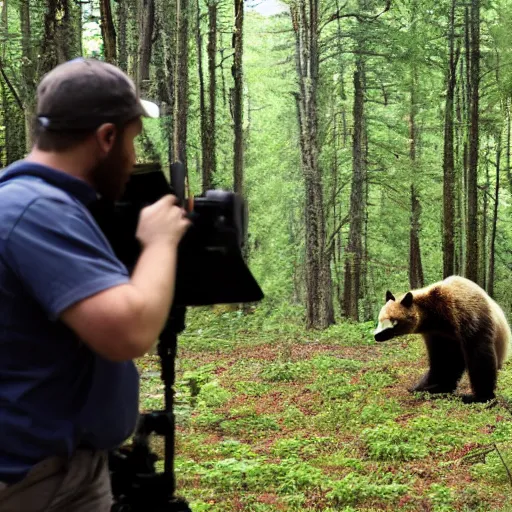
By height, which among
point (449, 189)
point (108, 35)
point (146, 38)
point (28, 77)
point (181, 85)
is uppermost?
point (146, 38)

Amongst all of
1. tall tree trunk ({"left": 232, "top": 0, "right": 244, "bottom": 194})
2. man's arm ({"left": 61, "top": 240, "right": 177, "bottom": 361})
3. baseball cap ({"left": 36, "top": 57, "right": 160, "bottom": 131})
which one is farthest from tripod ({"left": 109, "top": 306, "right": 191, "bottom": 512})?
tall tree trunk ({"left": 232, "top": 0, "right": 244, "bottom": 194})

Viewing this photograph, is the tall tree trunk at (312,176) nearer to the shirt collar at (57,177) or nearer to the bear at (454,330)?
the bear at (454,330)

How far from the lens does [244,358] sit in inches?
551

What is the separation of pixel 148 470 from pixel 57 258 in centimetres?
99

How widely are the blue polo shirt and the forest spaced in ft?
2.13

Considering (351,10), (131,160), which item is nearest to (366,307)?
(351,10)

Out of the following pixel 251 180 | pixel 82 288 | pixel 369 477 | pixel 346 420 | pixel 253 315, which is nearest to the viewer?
pixel 82 288

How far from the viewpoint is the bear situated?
9.48 meters

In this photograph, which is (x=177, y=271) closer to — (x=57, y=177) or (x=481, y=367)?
(x=57, y=177)

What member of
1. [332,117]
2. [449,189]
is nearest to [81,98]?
[449,189]

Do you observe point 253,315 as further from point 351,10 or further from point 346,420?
point 346,420

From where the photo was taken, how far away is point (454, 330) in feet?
31.9

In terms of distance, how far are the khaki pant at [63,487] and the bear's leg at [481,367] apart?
806 centimetres

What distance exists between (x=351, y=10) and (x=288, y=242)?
1161 centimetres
